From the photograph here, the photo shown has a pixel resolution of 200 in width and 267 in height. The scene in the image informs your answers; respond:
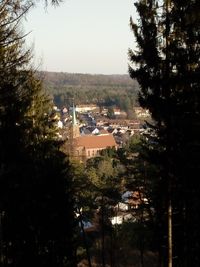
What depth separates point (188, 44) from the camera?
10859 millimetres

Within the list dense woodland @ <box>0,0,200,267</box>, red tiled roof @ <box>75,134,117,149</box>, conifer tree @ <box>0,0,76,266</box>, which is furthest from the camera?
red tiled roof @ <box>75,134,117,149</box>

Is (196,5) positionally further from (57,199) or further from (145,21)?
(57,199)

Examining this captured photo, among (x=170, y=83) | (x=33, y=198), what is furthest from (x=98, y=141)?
(x=170, y=83)

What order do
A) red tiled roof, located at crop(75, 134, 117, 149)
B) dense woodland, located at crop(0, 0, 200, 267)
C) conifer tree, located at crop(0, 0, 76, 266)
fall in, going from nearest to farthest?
dense woodland, located at crop(0, 0, 200, 267), conifer tree, located at crop(0, 0, 76, 266), red tiled roof, located at crop(75, 134, 117, 149)

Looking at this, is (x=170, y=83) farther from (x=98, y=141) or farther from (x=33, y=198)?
(x=98, y=141)

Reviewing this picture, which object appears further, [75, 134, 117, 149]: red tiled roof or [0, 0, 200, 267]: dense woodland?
[75, 134, 117, 149]: red tiled roof

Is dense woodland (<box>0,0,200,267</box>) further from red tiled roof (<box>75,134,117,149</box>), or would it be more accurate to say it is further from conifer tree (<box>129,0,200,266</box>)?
red tiled roof (<box>75,134,117,149</box>)

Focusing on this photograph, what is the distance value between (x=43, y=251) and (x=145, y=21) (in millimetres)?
8482

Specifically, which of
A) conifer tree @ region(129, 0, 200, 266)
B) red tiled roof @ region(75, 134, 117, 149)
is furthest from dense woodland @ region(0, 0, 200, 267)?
red tiled roof @ region(75, 134, 117, 149)

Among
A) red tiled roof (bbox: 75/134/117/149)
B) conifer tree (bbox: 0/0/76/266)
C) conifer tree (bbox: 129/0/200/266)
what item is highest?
conifer tree (bbox: 129/0/200/266)

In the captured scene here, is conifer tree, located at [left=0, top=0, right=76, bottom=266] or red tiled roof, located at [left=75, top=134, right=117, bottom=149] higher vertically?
conifer tree, located at [left=0, top=0, right=76, bottom=266]

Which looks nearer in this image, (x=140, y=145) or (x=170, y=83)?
(x=170, y=83)

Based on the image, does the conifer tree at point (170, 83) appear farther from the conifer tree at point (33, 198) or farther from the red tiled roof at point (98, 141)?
the red tiled roof at point (98, 141)

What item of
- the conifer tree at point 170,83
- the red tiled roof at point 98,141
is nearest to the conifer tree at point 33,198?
the conifer tree at point 170,83
